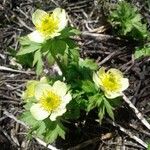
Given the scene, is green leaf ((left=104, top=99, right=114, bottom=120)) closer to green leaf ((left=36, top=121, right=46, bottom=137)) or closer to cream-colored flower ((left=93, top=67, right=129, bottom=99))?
cream-colored flower ((left=93, top=67, right=129, bottom=99))

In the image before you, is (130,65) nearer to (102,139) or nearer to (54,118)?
(102,139)

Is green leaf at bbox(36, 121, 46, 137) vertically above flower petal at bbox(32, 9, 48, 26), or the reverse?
flower petal at bbox(32, 9, 48, 26)

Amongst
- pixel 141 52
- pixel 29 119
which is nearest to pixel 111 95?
pixel 29 119

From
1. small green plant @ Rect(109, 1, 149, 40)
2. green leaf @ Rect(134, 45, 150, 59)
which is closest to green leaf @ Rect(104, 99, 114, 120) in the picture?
green leaf @ Rect(134, 45, 150, 59)

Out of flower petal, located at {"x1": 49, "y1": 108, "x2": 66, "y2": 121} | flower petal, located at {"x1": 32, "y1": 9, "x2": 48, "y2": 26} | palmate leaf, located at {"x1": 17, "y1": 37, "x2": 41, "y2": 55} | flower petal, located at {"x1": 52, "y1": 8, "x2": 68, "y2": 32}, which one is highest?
flower petal, located at {"x1": 52, "y1": 8, "x2": 68, "y2": 32}

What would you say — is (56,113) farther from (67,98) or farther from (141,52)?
(141,52)

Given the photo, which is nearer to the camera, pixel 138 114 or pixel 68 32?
pixel 68 32

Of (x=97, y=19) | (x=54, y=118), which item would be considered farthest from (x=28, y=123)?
(x=97, y=19)

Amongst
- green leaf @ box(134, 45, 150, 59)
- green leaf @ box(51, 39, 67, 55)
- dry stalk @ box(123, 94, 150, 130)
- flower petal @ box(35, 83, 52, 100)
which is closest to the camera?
green leaf @ box(51, 39, 67, 55)
